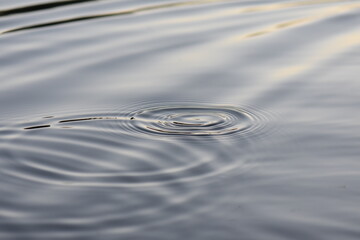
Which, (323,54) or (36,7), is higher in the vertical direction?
(36,7)

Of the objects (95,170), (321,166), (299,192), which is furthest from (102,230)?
(321,166)

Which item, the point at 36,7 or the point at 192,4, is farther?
the point at 192,4

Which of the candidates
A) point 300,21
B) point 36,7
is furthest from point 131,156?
point 36,7

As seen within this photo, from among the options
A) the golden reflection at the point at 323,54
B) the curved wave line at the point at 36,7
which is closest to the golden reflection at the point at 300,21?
the golden reflection at the point at 323,54

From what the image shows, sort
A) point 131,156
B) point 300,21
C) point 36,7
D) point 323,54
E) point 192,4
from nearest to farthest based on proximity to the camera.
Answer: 1. point 131,156
2. point 323,54
3. point 300,21
4. point 36,7
5. point 192,4

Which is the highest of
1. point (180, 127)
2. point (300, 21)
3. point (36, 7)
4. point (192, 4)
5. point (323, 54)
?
point (192, 4)

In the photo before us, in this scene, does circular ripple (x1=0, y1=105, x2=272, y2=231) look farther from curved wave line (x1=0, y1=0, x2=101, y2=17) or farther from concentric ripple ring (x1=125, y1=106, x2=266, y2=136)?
curved wave line (x1=0, y1=0, x2=101, y2=17)

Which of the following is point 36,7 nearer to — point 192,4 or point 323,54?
point 192,4

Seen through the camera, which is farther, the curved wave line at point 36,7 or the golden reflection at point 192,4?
the curved wave line at point 36,7

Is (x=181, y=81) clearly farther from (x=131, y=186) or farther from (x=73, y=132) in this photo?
(x=131, y=186)

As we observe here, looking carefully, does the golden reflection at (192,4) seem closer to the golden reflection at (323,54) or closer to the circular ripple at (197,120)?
the golden reflection at (323,54)

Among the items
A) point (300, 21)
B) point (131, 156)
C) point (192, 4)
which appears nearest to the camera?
point (131, 156)
